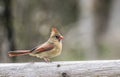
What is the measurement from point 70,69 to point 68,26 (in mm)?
11249

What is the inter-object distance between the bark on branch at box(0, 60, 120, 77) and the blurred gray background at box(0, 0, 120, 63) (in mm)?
4175

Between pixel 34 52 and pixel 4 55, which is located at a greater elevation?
pixel 34 52

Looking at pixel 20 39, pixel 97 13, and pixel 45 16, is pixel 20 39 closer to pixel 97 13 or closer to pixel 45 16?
pixel 45 16

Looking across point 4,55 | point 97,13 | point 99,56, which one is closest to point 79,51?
point 99,56

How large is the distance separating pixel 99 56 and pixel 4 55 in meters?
5.64

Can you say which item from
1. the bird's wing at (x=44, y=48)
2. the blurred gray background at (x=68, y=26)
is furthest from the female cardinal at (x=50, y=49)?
the blurred gray background at (x=68, y=26)

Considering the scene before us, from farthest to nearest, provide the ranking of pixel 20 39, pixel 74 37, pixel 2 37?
pixel 74 37
pixel 20 39
pixel 2 37

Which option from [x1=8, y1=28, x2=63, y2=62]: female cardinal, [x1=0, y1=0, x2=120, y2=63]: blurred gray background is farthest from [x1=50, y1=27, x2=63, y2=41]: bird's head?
[x1=0, y1=0, x2=120, y2=63]: blurred gray background

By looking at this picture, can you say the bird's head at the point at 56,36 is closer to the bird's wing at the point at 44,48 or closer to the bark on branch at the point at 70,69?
the bird's wing at the point at 44,48

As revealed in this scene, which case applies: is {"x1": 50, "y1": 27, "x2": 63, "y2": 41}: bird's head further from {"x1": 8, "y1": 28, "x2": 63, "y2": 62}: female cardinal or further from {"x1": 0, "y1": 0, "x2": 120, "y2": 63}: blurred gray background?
{"x1": 0, "y1": 0, "x2": 120, "y2": 63}: blurred gray background

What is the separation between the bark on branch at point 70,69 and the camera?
144 inches

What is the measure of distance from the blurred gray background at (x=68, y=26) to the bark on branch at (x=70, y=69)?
13.7 ft

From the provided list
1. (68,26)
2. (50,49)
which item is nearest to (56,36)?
(50,49)

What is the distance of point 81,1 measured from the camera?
1638 cm
